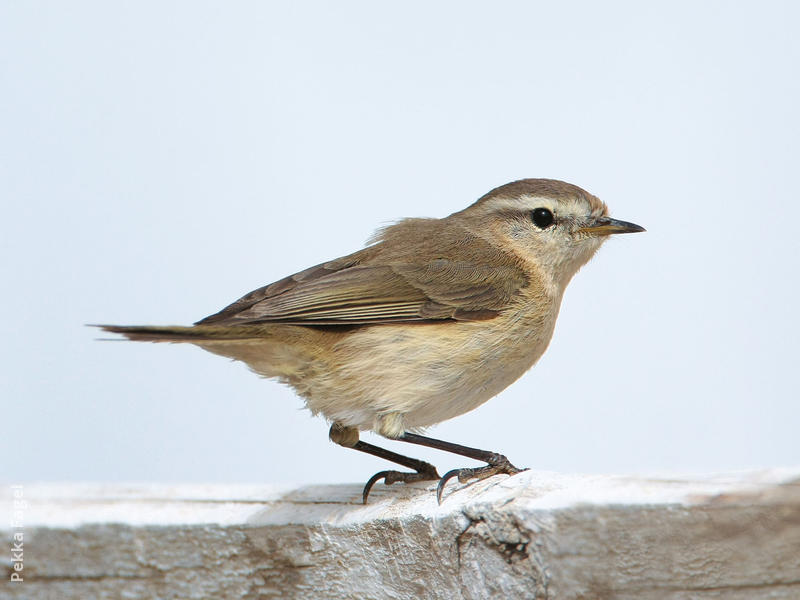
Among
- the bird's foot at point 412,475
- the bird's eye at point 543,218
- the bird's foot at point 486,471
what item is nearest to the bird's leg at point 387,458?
the bird's foot at point 412,475

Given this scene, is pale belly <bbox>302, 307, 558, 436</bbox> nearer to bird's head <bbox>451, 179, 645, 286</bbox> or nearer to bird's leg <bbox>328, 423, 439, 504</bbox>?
bird's leg <bbox>328, 423, 439, 504</bbox>

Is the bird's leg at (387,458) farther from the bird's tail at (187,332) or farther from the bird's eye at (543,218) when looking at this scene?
the bird's eye at (543,218)

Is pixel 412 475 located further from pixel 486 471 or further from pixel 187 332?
pixel 187 332

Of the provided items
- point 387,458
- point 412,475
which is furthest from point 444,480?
point 387,458

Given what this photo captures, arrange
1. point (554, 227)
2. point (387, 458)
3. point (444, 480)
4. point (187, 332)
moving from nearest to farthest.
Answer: point (444, 480)
point (187, 332)
point (387, 458)
point (554, 227)

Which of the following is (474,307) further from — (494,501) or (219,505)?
(494,501)

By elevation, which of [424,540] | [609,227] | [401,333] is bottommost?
[424,540]

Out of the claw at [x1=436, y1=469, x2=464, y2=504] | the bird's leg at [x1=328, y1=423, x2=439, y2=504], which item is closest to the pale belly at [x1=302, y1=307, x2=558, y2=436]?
the bird's leg at [x1=328, y1=423, x2=439, y2=504]

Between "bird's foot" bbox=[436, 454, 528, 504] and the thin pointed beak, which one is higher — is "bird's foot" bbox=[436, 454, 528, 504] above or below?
below
